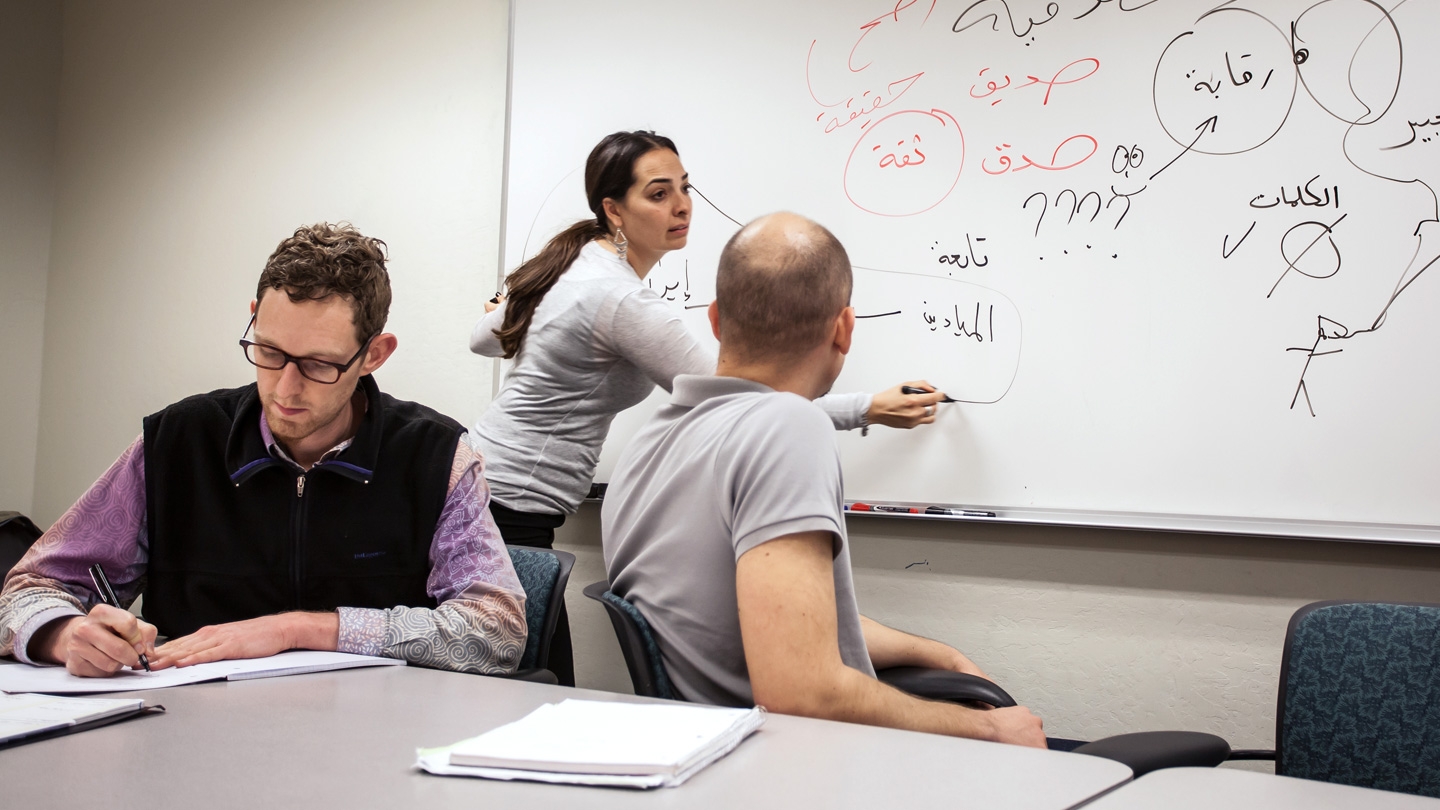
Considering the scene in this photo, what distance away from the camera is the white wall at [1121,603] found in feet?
6.08

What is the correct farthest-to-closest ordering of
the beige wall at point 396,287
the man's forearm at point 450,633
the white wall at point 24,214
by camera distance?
the white wall at point 24,214 → the beige wall at point 396,287 → the man's forearm at point 450,633

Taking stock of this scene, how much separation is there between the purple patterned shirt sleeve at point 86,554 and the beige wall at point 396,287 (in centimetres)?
130

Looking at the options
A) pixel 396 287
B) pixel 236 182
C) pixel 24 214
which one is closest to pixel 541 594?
pixel 396 287

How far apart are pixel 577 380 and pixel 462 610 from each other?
85 cm

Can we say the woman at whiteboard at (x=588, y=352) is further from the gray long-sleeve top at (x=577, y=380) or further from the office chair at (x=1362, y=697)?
the office chair at (x=1362, y=697)

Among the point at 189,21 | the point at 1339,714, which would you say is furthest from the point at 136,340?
the point at 1339,714

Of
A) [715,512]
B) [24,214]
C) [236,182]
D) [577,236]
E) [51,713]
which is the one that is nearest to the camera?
[51,713]

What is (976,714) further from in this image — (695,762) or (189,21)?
(189,21)

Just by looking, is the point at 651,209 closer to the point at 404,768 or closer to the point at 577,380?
the point at 577,380

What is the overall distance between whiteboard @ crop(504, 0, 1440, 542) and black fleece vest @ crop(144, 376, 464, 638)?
1.14m

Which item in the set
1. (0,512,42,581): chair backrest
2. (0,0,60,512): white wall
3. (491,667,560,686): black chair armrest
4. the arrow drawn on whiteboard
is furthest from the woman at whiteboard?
(0,0,60,512): white wall

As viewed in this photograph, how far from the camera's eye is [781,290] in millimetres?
1245

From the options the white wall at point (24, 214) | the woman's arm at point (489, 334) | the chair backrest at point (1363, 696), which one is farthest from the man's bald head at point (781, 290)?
the white wall at point (24, 214)

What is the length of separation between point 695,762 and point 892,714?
0.35 metres
